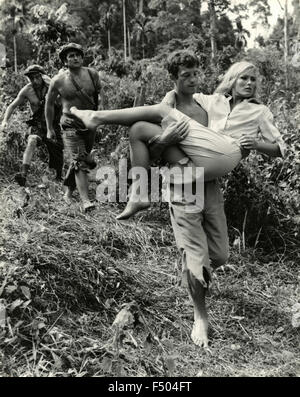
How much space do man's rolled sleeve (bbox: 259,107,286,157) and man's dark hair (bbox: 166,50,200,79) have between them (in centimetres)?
53

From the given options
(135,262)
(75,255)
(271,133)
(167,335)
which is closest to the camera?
(271,133)

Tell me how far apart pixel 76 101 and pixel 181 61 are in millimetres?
2447

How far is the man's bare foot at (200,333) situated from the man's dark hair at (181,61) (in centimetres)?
157

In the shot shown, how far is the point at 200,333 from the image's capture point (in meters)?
3.51

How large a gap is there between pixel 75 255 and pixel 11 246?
46 centimetres

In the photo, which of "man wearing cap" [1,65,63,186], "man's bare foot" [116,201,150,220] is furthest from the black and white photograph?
"man wearing cap" [1,65,63,186]

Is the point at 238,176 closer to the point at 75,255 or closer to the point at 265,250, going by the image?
the point at 265,250

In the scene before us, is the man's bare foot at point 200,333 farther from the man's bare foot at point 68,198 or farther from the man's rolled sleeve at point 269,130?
the man's bare foot at point 68,198

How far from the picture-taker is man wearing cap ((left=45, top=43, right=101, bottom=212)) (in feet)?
18.0

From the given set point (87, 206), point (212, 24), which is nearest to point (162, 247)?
point (87, 206)

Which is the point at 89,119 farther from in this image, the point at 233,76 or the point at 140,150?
the point at 233,76
